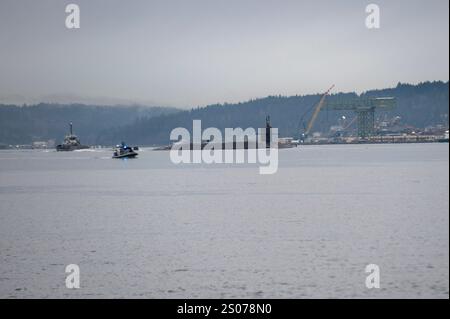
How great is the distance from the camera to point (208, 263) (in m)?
25.1

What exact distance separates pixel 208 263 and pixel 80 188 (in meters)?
44.7

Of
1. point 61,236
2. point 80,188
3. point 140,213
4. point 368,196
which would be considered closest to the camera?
point 61,236

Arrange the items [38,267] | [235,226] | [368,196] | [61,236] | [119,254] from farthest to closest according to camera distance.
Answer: [368,196] < [235,226] < [61,236] < [119,254] < [38,267]

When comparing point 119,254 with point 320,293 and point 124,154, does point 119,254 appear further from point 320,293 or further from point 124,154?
point 124,154

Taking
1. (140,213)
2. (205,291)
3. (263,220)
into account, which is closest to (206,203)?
(140,213)

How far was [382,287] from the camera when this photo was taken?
69.5 feet

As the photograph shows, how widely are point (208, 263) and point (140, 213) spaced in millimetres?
18266

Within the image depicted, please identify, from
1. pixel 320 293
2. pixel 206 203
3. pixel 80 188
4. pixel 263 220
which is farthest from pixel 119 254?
pixel 80 188

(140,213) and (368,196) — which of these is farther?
(368,196)

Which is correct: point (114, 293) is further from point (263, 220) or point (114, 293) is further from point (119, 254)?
point (263, 220)

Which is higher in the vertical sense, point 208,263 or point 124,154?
point 124,154

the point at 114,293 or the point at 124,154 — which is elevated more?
the point at 124,154

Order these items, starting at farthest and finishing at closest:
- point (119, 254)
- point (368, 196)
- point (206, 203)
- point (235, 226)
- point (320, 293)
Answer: point (368, 196) → point (206, 203) → point (235, 226) → point (119, 254) → point (320, 293)

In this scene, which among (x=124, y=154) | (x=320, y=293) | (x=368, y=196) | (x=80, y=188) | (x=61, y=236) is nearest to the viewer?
(x=320, y=293)
